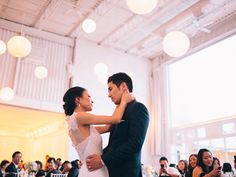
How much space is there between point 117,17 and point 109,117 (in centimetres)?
667

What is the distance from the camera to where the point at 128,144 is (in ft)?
5.53

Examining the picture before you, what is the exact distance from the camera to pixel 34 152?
579 inches

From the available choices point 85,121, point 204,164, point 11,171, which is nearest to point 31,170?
point 11,171

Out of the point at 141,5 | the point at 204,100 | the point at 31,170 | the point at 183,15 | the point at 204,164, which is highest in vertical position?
the point at 183,15

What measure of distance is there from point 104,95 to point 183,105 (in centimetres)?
256

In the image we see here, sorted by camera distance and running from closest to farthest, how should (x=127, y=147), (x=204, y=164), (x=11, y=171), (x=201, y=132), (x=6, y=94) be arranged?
(x=127, y=147), (x=204, y=164), (x=11, y=171), (x=6, y=94), (x=201, y=132)

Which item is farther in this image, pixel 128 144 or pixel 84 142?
pixel 84 142

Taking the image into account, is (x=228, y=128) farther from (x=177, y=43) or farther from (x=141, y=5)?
(x=141, y=5)

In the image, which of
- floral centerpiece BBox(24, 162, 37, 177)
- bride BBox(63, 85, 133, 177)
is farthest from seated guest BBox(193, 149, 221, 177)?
floral centerpiece BBox(24, 162, 37, 177)

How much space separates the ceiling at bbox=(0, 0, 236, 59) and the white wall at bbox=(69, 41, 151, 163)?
1.59ft

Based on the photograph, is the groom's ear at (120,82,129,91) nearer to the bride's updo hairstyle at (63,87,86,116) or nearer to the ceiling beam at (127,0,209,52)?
the bride's updo hairstyle at (63,87,86,116)

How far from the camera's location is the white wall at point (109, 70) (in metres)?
9.19

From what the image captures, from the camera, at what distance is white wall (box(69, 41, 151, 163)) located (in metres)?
9.19

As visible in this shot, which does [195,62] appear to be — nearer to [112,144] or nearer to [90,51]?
[90,51]
